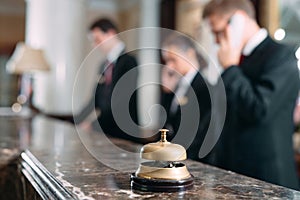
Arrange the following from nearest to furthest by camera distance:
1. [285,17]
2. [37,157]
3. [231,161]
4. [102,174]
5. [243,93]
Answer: [102,174] → [37,157] → [243,93] → [231,161] → [285,17]

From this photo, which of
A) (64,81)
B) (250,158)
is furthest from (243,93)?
(64,81)

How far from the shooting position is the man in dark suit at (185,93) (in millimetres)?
1772

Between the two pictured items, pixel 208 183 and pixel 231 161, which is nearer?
pixel 208 183

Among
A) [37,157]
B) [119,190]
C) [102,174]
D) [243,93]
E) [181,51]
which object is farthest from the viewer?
[181,51]

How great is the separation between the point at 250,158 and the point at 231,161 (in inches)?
2.9

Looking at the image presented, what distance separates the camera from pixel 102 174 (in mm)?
1025

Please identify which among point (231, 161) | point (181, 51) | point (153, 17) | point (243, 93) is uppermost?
point (153, 17)

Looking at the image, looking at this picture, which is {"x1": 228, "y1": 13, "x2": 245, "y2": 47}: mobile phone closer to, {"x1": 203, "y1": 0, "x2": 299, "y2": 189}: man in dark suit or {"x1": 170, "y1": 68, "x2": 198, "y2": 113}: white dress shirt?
{"x1": 203, "y1": 0, "x2": 299, "y2": 189}: man in dark suit

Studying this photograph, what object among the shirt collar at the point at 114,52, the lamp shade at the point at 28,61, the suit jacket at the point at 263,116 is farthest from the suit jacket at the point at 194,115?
the lamp shade at the point at 28,61

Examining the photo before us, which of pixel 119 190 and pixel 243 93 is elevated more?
pixel 243 93

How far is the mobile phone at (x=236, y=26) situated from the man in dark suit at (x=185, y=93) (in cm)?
25

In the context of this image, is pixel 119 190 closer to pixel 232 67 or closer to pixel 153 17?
pixel 232 67

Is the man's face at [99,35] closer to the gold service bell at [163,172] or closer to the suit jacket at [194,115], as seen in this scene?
the suit jacket at [194,115]

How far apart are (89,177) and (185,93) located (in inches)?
46.4
